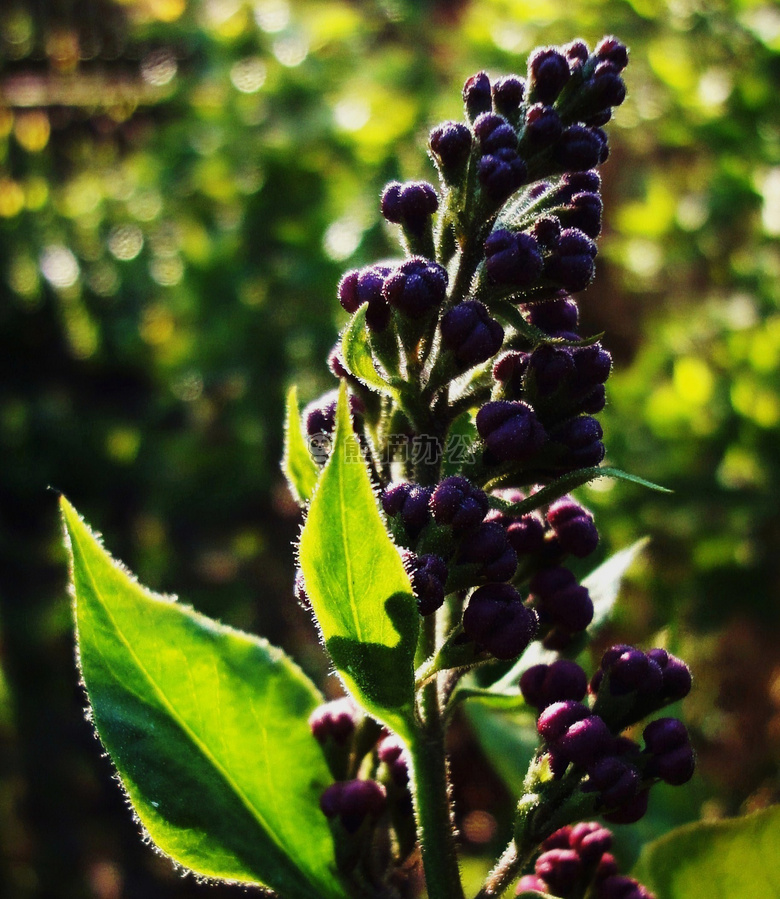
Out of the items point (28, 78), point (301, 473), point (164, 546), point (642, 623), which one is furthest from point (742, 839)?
point (28, 78)

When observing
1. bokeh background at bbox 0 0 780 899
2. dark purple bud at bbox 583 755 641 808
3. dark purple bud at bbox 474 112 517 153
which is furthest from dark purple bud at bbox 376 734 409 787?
bokeh background at bbox 0 0 780 899

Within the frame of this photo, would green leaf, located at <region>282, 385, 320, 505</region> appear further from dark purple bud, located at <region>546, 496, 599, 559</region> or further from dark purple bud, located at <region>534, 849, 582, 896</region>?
dark purple bud, located at <region>534, 849, 582, 896</region>

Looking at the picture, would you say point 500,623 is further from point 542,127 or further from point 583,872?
point 542,127

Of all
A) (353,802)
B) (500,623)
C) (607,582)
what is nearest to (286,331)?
(607,582)

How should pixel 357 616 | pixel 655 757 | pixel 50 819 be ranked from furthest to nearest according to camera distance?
1. pixel 50 819
2. pixel 655 757
3. pixel 357 616

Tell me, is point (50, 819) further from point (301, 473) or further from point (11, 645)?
point (301, 473)
